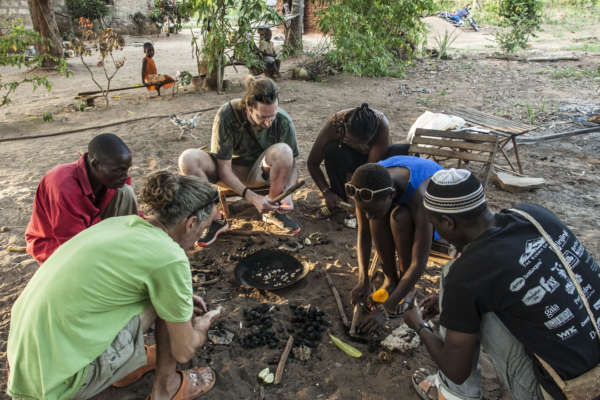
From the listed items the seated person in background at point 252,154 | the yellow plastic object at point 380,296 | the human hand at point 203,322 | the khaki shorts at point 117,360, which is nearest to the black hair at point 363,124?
the seated person in background at point 252,154

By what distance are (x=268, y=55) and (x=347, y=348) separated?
28.5 feet

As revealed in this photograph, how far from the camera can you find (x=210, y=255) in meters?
3.60

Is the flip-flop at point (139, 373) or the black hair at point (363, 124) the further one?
the black hair at point (363, 124)

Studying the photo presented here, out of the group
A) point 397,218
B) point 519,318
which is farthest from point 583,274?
point 397,218

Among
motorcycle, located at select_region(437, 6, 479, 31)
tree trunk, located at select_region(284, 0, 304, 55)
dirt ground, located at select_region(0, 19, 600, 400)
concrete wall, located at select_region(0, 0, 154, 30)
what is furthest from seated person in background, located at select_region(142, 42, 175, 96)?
motorcycle, located at select_region(437, 6, 479, 31)

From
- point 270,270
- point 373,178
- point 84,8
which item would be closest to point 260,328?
point 270,270

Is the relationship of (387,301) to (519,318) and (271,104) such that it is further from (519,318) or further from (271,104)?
(271,104)

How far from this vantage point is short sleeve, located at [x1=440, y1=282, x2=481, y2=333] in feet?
5.45

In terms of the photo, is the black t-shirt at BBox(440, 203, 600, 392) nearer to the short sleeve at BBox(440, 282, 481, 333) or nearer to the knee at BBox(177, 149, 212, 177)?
the short sleeve at BBox(440, 282, 481, 333)

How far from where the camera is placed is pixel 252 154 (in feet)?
13.1

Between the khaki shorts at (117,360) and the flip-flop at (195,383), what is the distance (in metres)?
0.28

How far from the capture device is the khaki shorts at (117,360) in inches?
73.1

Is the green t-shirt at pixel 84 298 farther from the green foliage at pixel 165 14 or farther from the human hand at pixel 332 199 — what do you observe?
the green foliage at pixel 165 14

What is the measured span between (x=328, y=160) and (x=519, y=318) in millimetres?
2600
